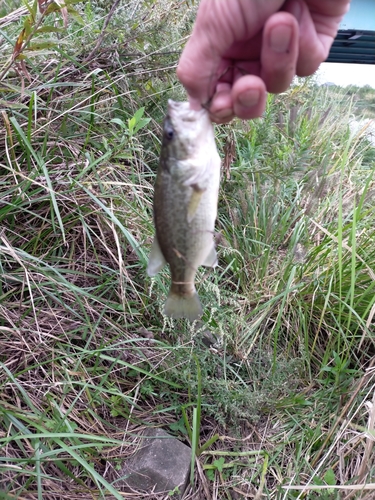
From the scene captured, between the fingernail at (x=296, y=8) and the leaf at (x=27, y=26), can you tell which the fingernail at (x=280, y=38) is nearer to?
the fingernail at (x=296, y=8)

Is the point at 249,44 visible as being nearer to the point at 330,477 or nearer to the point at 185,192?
the point at 185,192

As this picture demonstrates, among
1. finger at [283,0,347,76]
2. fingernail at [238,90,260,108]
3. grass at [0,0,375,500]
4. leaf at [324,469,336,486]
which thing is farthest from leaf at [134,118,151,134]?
leaf at [324,469,336,486]

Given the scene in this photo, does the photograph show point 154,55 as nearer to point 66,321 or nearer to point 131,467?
point 66,321

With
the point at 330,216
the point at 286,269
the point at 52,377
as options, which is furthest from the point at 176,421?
the point at 330,216

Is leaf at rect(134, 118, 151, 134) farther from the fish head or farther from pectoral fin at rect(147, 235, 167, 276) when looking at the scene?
pectoral fin at rect(147, 235, 167, 276)

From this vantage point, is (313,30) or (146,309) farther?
(146,309)

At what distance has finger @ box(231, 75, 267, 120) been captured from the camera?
139 centimetres

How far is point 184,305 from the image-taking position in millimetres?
1567

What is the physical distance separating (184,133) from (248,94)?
0.24 m

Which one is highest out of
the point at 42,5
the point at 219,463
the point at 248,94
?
the point at 42,5

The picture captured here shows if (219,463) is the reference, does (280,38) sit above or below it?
above

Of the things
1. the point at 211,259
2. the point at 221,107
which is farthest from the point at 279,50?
the point at 211,259

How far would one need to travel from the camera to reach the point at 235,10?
135cm

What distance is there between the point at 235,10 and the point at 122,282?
1617 mm
